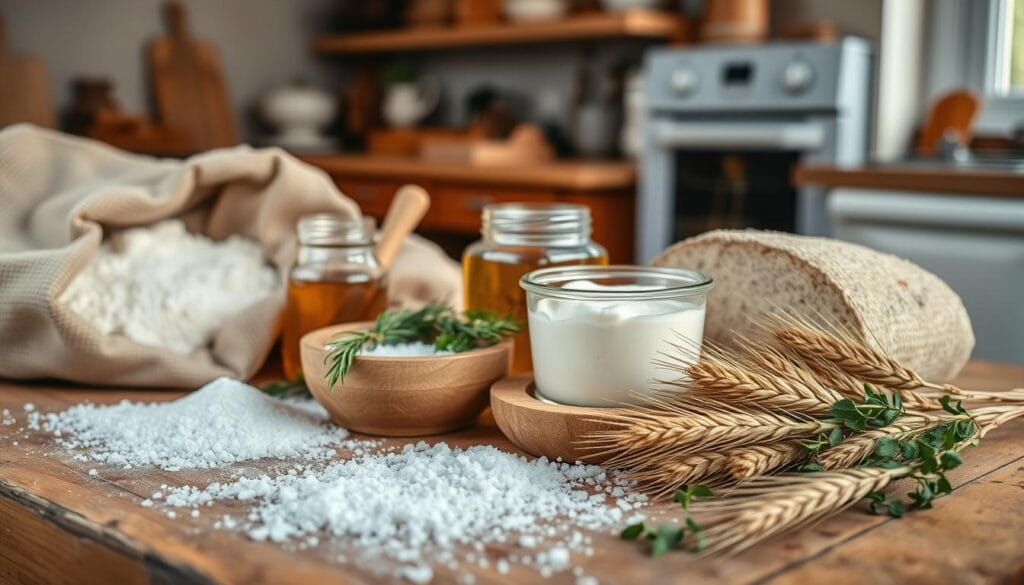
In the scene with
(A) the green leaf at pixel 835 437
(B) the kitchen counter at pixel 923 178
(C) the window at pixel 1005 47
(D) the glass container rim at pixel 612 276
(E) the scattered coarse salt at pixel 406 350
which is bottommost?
(A) the green leaf at pixel 835 437

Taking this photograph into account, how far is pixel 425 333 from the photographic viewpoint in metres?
0.91

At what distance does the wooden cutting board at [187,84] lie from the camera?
3.96m

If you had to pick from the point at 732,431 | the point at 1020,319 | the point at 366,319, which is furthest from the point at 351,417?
the point at 1020,319

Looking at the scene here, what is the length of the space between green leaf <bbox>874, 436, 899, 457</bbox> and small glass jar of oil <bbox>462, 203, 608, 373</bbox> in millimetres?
354

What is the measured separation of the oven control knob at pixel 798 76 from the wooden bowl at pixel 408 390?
2.05 metres

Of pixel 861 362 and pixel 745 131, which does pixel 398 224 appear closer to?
pixel 861 362

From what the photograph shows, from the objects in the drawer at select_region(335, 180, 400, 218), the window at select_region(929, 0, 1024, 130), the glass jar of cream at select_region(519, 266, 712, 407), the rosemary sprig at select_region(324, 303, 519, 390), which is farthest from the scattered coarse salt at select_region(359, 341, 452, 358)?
the drawer at select_region(335, 180, 400, 218)

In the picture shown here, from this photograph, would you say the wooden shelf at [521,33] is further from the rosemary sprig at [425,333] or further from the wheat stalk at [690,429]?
the wheat stalk at [690,429]

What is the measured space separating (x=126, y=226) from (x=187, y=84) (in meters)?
3.06

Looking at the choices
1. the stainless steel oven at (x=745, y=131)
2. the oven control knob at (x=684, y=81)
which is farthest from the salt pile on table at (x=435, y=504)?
the oven control knob at (x=684, y=81)

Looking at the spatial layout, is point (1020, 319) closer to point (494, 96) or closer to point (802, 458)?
point (802, 458)

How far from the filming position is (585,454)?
0.74 meters

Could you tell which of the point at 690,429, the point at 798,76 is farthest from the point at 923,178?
the point at 690,429

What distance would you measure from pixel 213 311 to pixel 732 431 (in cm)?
63
